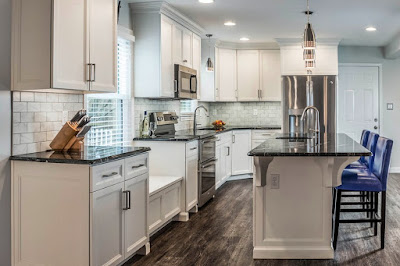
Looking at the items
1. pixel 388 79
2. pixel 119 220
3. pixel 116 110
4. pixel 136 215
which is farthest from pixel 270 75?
pixel 119 220

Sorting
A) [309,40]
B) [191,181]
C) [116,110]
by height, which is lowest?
[191,181]

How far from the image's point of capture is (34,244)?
266 cm

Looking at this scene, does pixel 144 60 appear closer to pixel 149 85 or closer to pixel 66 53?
pixel 149 85

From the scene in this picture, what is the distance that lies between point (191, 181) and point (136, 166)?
153cm

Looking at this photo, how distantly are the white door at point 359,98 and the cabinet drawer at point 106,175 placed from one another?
590 cm

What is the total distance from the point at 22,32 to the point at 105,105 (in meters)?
1.44

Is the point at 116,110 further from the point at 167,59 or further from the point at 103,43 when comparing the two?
the point at 103,43

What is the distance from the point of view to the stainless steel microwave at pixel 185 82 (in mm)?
4906

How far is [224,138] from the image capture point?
627cm

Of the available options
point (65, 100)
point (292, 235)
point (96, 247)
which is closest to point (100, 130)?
point (65, 100)

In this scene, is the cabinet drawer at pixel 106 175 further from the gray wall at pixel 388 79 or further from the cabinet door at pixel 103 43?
the gray wall at pixel 388 79

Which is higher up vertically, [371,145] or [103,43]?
[103,43]

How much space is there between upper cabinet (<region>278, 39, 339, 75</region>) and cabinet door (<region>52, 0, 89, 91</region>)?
4.72 m

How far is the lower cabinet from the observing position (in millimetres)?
2566
